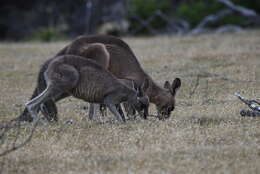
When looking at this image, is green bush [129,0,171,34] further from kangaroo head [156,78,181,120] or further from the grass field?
kangaroo head [156,78,181,120]

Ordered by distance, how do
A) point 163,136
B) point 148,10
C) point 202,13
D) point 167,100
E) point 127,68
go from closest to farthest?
point 163,136, point 167,100, point 127,68, point 202,13, point 148,10

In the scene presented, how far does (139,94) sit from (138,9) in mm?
14155

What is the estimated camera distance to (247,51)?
1365cm

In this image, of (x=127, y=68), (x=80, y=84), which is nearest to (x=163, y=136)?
(x=80, y=84)

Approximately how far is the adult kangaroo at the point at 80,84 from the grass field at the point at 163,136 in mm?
319

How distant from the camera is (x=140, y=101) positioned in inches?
312

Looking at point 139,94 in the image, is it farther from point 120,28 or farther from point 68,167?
point 120,28

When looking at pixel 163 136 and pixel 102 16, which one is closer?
pixel 163 136

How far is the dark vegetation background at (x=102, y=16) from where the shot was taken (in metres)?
21.5

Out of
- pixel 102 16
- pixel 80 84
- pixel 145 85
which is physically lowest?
pixel 102 16

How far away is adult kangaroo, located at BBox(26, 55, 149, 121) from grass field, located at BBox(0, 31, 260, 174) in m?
0.32

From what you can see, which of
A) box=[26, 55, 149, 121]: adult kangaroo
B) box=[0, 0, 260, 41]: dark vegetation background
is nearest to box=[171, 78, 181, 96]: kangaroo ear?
box=[26, 55, 149, 121]: adult kangaroo

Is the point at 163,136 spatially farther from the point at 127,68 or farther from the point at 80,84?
the point at 127,68

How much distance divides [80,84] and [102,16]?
1826 cm
